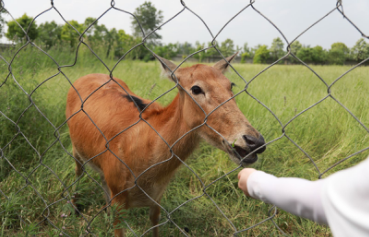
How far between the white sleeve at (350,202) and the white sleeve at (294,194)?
10cm

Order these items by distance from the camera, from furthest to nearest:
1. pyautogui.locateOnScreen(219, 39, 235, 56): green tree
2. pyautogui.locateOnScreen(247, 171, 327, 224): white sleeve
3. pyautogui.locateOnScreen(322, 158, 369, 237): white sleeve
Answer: pyautogui.locateOnScreen(219, 39, 235, 56): green tree < pyautogui.locateOnScreen(247, 171, 327, 224): white sleeve < pyautogui.locateOnScreen(322, 158, 369, 237): white sleeve

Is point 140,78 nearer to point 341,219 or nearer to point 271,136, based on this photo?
point 271,136

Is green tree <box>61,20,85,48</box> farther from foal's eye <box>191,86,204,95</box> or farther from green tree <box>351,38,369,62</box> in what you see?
green tree <box>351,38,369,62</box>

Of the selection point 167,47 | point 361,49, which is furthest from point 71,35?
point 361,49

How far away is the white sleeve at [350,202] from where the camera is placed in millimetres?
598

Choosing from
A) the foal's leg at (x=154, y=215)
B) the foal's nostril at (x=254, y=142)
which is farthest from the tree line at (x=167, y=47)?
the foal's leg at (x=154, y=215)

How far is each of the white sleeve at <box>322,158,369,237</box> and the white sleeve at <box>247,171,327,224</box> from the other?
0.10m

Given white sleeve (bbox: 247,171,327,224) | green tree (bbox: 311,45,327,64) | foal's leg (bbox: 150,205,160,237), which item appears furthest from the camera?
foal's leg (bbox: 150,205,160,237)

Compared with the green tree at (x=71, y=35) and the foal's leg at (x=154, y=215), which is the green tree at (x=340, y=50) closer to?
the foal's leg at (x=154, y=215)

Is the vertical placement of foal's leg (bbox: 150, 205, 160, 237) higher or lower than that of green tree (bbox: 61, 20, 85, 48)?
lower

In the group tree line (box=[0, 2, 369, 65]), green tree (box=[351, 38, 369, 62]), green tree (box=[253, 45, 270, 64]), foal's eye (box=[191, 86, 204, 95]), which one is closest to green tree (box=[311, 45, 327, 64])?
tree line (box=[0, 2, 369, 65])

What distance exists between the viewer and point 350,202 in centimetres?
62

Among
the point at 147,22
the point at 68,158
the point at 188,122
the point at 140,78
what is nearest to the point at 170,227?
the point at 188,122

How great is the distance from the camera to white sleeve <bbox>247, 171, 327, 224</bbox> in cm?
77
